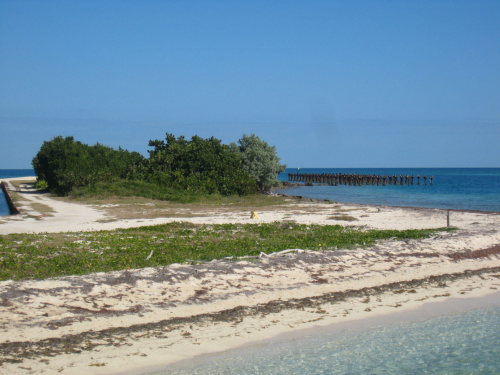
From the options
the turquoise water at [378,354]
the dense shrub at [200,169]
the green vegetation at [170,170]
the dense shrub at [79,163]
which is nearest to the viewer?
the turquoise water at [378,354]

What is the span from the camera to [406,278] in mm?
11883

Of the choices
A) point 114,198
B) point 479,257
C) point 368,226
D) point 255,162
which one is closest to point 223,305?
point 479,257

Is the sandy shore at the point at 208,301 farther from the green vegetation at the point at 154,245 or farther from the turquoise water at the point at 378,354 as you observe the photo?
the green vegetation at the point at 154,245

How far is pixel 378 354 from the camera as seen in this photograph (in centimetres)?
804

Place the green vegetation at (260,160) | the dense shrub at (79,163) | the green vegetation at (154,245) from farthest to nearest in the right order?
the green vegetation at (260,160)
the dense shrub at (79,163)
the green vegetation at (154,245)

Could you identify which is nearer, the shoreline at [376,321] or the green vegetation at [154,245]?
the shoreline at [376,321]

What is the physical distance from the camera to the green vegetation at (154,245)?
36.2ft

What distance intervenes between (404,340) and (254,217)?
14.9 m

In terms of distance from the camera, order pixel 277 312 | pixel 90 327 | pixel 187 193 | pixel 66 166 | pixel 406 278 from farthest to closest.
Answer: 1. pixel 66 166
2. pixel 187 193
3. pixel 406 278
4. pixel 277 312
5. pixel 90 327

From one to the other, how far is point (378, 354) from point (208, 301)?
3302 mm

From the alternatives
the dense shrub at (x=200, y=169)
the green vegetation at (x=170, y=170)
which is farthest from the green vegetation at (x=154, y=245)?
the dense shrub at (x=200, y=169)

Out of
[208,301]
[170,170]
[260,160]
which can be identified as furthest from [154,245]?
[260,160]

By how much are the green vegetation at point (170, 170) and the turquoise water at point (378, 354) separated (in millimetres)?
26100

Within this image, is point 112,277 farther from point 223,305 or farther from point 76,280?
point 223,305
